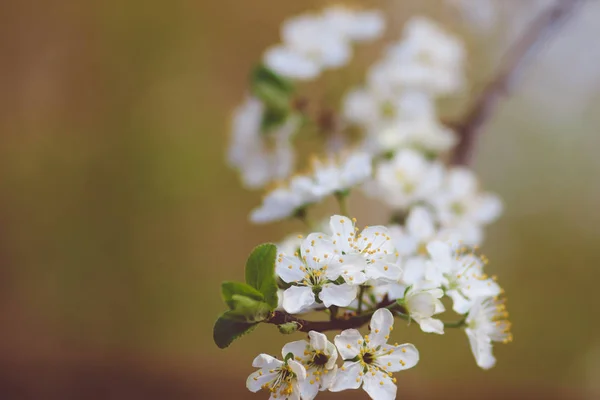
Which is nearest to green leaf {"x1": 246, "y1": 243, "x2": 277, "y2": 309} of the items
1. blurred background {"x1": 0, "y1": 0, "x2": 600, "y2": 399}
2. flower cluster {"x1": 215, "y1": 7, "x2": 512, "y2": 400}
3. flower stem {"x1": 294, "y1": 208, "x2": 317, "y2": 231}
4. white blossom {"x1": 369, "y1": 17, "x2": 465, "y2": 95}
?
flower cluster {"x1": 215, "y1": 7, "x2": 512, "y2": 400}

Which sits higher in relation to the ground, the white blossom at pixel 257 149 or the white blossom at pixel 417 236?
the white blossom at pixel 257 149

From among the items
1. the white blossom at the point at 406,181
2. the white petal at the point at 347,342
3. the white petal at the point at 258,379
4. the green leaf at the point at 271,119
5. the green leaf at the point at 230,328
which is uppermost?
the green leaf at the point at 271,119

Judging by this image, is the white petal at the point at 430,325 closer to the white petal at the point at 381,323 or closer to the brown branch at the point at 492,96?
the white petal at the point at 381,323

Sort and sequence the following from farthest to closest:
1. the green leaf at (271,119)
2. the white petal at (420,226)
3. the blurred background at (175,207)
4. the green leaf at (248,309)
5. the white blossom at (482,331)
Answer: the blurred background at (175,207) → the green leaf at (271,119) → the white petal at (420,226) → the white blossom at (482,331) → the green leaf at (248,309)

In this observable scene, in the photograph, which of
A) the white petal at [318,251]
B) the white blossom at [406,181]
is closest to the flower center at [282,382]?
the white petal at [318,251]

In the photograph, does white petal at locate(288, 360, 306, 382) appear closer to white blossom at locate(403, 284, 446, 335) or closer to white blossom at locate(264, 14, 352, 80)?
white blossom at locate(403, 284, 446, 335)

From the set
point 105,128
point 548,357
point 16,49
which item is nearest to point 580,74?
point 548,357

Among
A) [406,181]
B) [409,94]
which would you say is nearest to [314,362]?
[406,181]
